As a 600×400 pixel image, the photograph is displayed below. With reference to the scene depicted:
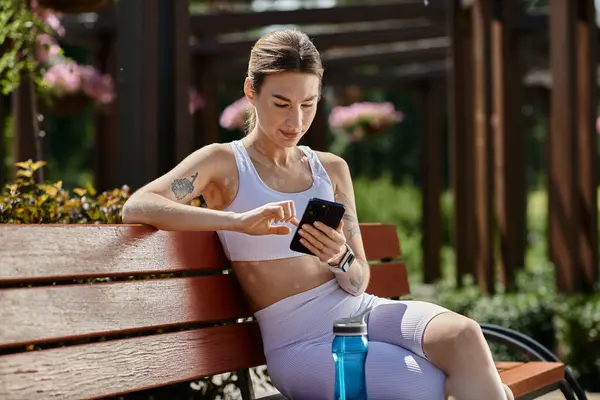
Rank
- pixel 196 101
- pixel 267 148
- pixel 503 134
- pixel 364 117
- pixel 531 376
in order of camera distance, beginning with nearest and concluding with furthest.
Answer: pixel 267 148 < pixel 531 376 < pixel 503 134 < pixel 196 101 < pixel 364 117

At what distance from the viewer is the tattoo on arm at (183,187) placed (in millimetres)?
3209

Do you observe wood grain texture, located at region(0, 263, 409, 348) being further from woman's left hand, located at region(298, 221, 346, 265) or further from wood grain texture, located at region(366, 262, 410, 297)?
wood grain texture, located at region(366, 262, 410, 297)

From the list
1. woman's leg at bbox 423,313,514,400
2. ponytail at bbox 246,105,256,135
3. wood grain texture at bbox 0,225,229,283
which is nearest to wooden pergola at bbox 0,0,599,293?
ponytail at bbox 246,105,256,135

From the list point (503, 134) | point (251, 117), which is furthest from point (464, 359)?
point (503, 134)

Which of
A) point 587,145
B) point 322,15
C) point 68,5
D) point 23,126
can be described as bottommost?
point 587,145

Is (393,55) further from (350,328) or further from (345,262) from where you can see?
(350,328)

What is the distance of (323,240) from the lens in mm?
3107

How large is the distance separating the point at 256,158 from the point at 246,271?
0.34m

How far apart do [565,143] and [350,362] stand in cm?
504

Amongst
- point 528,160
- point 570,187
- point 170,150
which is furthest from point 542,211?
point 170,150

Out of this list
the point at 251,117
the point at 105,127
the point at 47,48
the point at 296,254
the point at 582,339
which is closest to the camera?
the point at 296,254

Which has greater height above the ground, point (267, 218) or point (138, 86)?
point (138, 86)

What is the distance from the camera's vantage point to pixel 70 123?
2777 centimetres

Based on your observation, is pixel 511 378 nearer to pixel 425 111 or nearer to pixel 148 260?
pixel 148 260
